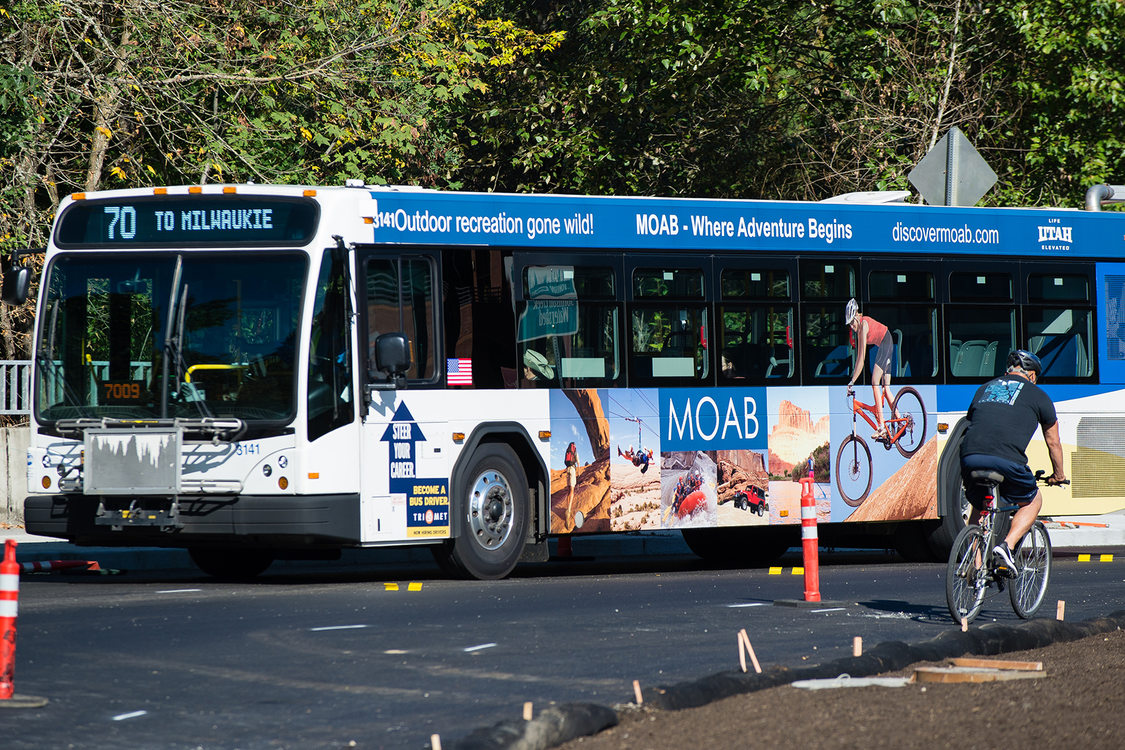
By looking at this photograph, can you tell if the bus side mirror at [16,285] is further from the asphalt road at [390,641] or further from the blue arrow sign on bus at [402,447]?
the blue arrow sign on bus at [402,447]

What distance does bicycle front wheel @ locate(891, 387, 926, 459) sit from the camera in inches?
630

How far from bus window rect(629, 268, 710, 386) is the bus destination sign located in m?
3.03

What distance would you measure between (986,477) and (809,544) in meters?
1.50

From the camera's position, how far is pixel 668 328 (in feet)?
48.8

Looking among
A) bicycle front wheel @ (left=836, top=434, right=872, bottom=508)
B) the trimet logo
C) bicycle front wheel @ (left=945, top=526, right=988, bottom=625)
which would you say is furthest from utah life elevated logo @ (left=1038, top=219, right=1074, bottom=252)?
bicycle front wheel @ (left=945, top=526, right=988, bottom=625)

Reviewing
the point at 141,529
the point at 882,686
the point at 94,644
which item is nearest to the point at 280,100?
the point at 141,529

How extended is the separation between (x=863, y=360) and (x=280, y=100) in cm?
1103

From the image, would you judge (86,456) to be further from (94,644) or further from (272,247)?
(94,644)

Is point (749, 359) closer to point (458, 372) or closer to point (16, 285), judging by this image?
point (458, 372)

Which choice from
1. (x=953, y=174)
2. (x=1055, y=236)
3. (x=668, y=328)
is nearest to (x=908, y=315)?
(x=1055, y=236)

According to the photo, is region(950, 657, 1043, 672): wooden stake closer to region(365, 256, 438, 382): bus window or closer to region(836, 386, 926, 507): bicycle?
region(365, 256, 438, 382): bus window

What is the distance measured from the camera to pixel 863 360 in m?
15.8

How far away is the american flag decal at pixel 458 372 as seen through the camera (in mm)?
13570

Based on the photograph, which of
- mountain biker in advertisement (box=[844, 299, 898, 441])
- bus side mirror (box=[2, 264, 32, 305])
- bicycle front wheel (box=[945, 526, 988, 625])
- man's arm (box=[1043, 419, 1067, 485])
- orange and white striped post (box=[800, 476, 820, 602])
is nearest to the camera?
bicycle front wheel (box=[945, 526, 988, 625])
